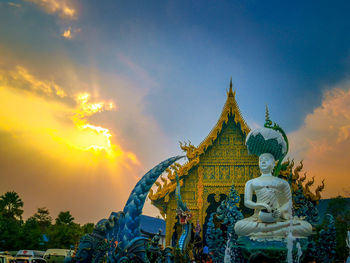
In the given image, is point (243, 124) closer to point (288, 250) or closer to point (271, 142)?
point (271, 142)

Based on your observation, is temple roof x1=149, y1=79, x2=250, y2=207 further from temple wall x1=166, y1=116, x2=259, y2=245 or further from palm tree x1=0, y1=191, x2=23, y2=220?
palm tree x1=0, y1=191, x2=23, y2=220

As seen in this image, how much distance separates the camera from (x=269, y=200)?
24.3 ft

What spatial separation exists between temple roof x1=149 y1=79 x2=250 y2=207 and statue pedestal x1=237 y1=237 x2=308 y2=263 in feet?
23.4

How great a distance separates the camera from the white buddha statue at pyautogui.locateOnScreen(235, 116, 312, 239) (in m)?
6.76

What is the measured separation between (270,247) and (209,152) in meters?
8.53

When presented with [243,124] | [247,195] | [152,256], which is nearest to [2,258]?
[152,256]

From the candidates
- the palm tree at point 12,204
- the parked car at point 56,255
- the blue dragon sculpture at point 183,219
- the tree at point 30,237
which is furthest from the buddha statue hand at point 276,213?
the palm tree at point 12,204

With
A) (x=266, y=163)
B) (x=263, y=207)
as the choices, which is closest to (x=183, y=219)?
(x=266, y=163)

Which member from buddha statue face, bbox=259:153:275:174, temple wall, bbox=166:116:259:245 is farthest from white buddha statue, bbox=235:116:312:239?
temple wall, bbox=166:116:259:245

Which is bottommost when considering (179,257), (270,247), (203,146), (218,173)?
(179,257)

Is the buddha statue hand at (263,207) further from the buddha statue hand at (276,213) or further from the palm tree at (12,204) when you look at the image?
the palm tree at (12,204)

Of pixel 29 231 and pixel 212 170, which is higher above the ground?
pixel 212 170

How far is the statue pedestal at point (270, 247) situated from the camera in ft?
20.3

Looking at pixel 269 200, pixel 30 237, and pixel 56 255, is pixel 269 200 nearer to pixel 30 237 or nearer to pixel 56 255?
pixel 56 255
